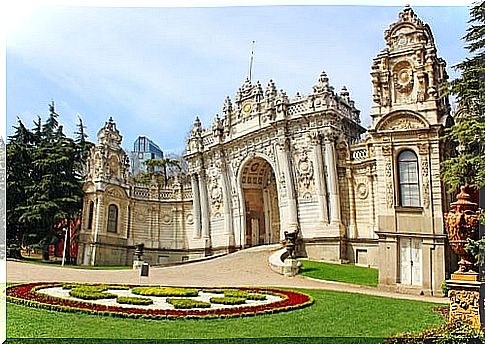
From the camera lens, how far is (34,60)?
8469 mm

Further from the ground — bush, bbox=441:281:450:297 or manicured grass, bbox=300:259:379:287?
manicured grass, bbox=300:259:379:287

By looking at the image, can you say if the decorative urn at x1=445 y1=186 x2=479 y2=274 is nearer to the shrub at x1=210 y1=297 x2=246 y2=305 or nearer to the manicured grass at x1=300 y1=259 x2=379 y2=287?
the manicured grass at x1=300 y1=259 x2=379 y2=287

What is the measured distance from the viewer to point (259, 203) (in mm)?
11086

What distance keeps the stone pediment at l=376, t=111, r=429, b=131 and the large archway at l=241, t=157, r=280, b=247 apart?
290 centimetres

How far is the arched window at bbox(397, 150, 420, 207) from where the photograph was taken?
8.37m

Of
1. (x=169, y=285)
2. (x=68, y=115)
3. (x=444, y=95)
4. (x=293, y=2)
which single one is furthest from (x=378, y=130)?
(x=68, y=115)

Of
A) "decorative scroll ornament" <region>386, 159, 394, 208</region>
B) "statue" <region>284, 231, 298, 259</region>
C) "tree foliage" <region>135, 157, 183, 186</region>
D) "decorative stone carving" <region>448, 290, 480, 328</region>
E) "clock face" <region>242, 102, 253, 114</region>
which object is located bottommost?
"decorative stone carving" <region>448, 290, 480, 328</region>

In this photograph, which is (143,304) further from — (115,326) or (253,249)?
(253,249)

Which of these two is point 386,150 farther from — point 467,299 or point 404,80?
point 467,299

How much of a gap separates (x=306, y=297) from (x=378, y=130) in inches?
106

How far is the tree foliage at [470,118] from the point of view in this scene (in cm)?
754

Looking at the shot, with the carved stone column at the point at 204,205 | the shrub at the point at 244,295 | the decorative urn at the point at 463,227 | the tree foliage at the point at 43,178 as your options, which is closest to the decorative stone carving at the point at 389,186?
the decorative urn at the point at 463,227

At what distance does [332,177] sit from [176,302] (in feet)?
13.7

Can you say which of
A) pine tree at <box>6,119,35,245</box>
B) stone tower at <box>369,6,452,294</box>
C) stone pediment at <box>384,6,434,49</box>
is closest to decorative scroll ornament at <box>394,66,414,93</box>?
stone tower at <box>369,6,452,294</box>
